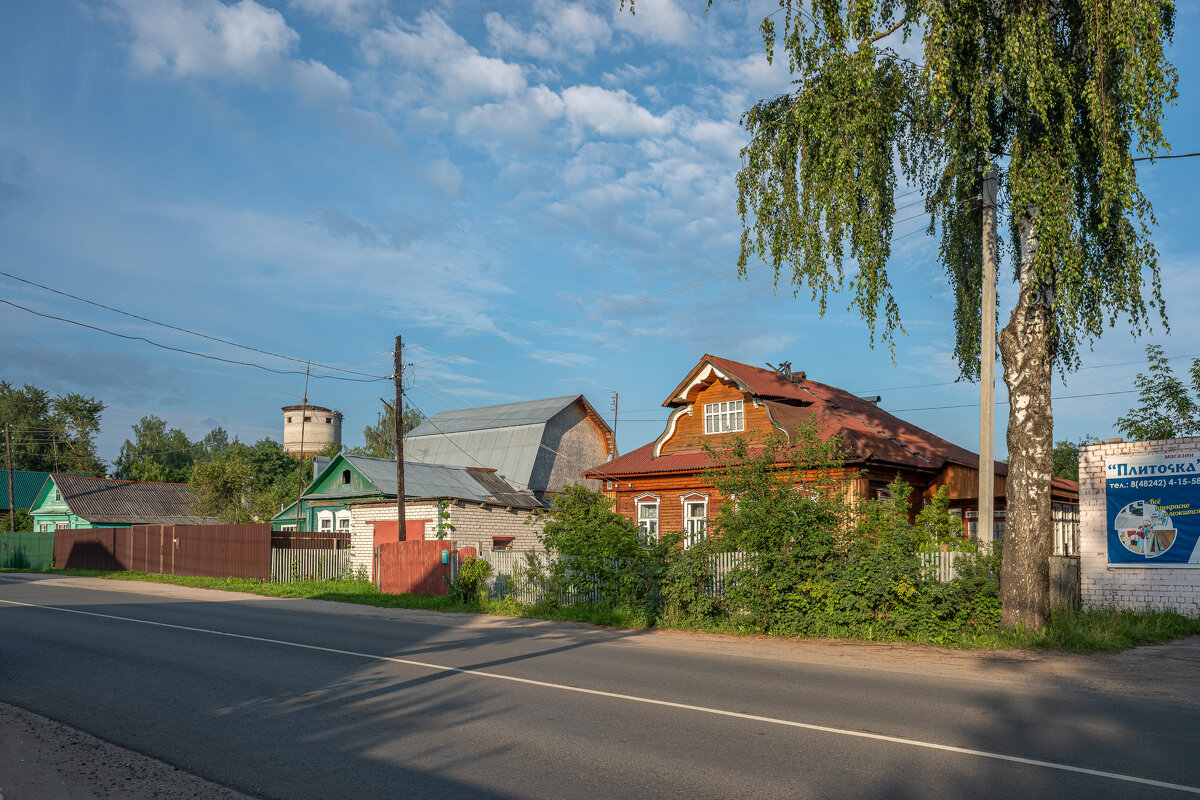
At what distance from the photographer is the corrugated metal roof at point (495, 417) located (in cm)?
5084

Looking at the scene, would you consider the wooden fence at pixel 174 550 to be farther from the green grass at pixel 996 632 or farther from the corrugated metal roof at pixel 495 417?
the corrugated metal roof at pixel 495 417

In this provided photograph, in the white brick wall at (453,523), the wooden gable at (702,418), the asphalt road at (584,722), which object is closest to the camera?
the asphalt road at (584,722)

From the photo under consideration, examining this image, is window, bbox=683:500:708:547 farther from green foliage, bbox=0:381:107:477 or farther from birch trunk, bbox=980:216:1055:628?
green foliage, bbox=0:381:107:477

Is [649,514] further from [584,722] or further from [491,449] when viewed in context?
[491,449]

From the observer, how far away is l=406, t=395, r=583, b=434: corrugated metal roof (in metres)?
50.8

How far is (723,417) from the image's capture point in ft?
93.7

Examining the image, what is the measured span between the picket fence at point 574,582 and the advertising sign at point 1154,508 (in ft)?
10.7

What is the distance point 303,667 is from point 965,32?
1321 centimetres

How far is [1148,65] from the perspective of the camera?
38.8 ft

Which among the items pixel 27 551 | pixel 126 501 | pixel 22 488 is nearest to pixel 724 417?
pixel 27 551

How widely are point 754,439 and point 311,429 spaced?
189 ft

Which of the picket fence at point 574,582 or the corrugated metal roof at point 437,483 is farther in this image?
the corrugated metal roof at point 437,483

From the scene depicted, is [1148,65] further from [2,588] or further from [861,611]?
[2,588]

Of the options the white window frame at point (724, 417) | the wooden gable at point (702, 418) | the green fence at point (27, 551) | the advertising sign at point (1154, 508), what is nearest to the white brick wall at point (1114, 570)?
the advertising sign at point (1154, 508)
